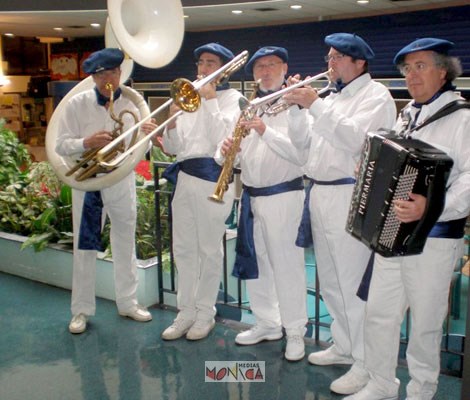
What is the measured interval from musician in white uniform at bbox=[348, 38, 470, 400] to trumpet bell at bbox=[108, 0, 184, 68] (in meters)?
1.52

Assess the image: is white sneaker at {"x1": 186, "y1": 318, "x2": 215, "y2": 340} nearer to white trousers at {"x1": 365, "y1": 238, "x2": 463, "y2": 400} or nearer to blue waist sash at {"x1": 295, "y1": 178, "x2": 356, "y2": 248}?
blue waist sash at {"x1": 295, "y1": 178, "x2": 356, "y2": 248}

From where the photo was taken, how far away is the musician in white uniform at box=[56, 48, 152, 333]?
3.39m

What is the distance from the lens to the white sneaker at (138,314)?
150 inches

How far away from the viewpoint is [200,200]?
335cm

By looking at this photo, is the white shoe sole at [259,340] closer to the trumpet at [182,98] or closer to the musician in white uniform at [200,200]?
the musician in white uniform at [200,200]

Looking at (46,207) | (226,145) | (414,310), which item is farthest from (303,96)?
(46,207)

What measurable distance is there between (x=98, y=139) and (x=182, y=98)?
24.6 inches

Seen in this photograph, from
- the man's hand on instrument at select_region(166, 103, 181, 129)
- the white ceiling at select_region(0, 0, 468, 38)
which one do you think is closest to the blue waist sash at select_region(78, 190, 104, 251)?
the man's hand on instrument at select_region(166, 103, 181, 129)

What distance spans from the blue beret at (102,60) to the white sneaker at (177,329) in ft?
5.43

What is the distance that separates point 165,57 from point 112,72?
345mm

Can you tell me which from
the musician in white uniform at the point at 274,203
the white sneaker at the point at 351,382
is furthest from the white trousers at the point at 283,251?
the white sneaker at the point at 351,382

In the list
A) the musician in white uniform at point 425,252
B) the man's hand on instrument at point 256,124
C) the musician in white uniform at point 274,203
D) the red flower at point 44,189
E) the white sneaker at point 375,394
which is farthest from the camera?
the red flower at point 44,189

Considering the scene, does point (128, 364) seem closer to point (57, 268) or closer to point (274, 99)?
point (57, 268)

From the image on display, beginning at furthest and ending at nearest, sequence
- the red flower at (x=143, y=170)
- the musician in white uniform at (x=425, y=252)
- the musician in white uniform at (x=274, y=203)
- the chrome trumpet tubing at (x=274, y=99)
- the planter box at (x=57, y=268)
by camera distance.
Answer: the red flower at (x=143, y=170) < the planter box at (x=57, y=268) < the musician in white uniform at (x=274, y=203) < the chrome trumpet tubing at (x=274, y=99) < the musician in white uniform at (x=425, y=252)
